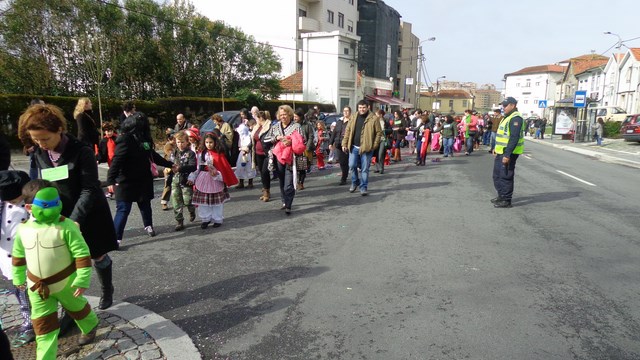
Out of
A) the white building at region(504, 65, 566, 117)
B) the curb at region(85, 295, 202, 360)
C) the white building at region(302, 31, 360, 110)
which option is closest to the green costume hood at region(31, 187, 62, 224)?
the curb at region(85, 295, 202, 360)

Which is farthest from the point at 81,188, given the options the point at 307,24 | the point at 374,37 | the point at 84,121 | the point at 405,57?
the point at 405,57

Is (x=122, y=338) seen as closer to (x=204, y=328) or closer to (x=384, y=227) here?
(x=204, y=328)

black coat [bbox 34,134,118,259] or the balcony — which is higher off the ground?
the balcony

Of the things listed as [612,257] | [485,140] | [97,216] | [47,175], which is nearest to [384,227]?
[612,257]

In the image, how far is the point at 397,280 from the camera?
440 centimetres

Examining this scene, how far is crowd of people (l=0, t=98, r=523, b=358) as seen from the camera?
2879mm

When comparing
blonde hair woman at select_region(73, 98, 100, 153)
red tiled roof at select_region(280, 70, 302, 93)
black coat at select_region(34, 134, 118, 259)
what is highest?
red tiled roof at select_region(280, 70, 302, 93)

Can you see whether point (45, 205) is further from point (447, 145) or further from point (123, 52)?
point (123, 52)

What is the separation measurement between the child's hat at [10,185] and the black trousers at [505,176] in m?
7.11

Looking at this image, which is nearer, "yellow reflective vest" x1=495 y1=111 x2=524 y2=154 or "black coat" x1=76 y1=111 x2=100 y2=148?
"black coat" x1=76 y1=111 x2=100 y2=148

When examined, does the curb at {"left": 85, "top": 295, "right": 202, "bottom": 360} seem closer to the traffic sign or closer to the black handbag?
the black handbag

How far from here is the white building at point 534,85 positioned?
309ft

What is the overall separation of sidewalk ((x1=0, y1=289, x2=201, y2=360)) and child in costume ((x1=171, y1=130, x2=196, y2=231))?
102 inches

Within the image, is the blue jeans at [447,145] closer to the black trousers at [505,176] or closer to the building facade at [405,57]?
the black trousers at [505,176]
